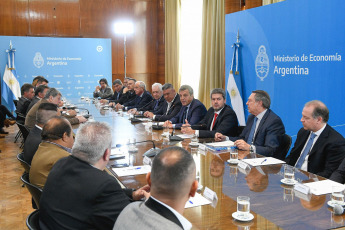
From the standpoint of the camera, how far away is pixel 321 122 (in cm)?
338

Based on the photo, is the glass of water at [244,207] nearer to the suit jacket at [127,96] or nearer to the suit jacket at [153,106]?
the suit jacket at [153,106]

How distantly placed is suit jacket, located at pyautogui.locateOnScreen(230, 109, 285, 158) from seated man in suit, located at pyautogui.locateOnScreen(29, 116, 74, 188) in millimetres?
1931

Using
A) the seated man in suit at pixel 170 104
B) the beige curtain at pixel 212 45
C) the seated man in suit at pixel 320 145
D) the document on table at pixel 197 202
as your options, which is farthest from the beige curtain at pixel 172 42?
the document on table at pixel 197 202

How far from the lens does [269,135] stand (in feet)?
12.8

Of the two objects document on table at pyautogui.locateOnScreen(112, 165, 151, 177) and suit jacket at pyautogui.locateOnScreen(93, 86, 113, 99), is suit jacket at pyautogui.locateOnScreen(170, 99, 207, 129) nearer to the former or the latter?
document on table at pyautogui.locateOnScreen(112, 165, 151, 177)

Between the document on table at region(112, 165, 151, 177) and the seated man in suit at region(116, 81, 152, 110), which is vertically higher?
the seated man in suit at region(116, 81, 152, 110)

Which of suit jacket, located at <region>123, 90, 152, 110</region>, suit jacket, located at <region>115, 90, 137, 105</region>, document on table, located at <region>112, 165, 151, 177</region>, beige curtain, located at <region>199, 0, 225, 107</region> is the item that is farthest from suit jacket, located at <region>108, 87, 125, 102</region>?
document on table, located at <region>112, 165, 151, 177</region>

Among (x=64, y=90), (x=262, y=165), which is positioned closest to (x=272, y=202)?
(x=262, y=165)

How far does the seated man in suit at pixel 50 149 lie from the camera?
279 centimetres

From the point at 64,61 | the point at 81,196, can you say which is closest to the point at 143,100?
the point at 64,61

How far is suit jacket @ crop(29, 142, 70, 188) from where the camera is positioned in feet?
9.16

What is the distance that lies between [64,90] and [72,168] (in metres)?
10.1

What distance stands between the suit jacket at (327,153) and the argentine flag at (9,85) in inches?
386

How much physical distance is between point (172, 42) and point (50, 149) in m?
10.0
